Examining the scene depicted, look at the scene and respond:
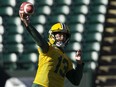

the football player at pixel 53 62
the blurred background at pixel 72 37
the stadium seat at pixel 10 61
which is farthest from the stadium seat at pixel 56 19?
the football player at pixel 53 62

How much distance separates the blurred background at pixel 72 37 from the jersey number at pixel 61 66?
7.73 ft

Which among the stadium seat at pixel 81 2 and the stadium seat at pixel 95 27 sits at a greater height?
the stadium seat at pixel 81 2

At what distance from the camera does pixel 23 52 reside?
7.72 meters

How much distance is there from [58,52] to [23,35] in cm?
338

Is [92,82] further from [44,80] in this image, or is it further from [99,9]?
[44,80]

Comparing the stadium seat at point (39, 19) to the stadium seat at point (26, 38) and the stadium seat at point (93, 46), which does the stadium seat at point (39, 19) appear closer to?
the stadium seat at point (26, 38)

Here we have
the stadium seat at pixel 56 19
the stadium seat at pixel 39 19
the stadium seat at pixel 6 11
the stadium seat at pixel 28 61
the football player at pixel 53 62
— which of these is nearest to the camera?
the football player at pixel 53 62

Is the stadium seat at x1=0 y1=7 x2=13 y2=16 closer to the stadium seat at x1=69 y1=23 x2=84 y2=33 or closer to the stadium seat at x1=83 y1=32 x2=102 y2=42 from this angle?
the stadium seat at x1=69 y1=23 x2=84 y2=33

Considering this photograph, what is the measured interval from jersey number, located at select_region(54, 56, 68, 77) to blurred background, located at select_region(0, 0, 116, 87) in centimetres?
236

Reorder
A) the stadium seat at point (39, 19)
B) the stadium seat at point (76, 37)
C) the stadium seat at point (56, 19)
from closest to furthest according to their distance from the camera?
1. the stadium seat at point (39, 19)
2. the stadium seat at point (56, 19)
3. the stadium seat at point (76, 37)

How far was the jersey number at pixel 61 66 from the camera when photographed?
437cm

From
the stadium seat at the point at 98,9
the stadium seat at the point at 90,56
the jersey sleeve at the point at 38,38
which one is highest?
the jersey sleeve at the point at 38,38

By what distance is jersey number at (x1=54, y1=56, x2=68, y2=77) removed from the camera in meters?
4.37

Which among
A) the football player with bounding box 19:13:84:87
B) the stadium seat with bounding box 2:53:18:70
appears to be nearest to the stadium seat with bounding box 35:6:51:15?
the stadium seat with bounding box 2:53:18:70
